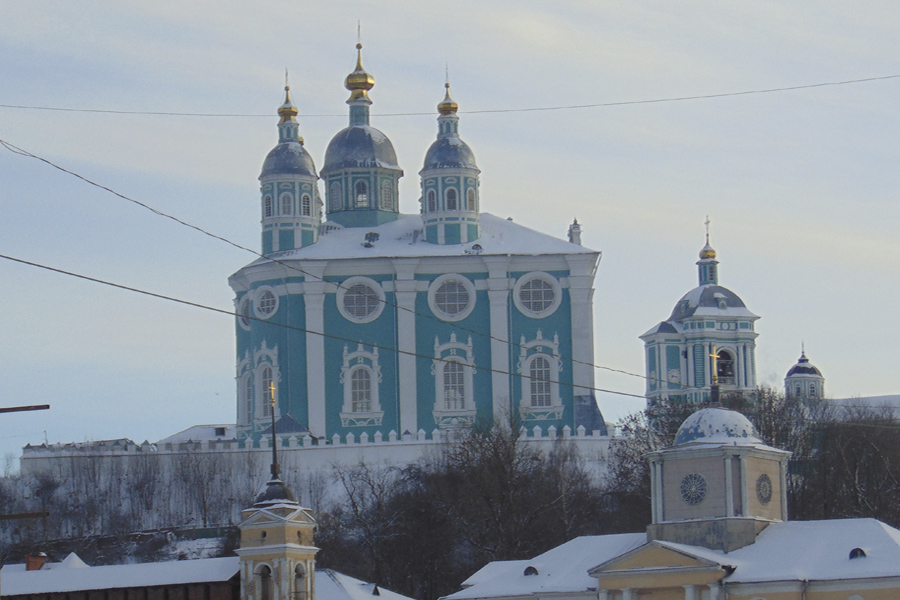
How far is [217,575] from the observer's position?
51.5m

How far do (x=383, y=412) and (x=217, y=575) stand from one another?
31934 millimetres

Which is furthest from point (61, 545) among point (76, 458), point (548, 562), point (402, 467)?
point (548, 562)

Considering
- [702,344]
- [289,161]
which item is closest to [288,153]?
[289,161]

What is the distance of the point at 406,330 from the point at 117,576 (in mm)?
32700

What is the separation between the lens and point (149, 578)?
172 feet

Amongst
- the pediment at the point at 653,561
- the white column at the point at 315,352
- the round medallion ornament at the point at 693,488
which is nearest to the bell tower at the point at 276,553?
the pediment at the point at 653,561

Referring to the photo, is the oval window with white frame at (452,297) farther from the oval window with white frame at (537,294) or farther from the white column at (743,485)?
the white column at (743,485)

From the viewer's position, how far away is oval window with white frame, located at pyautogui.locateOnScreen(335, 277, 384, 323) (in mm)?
84125

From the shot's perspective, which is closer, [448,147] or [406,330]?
[406,330]

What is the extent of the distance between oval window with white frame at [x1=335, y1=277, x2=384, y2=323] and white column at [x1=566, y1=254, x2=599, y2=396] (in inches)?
293

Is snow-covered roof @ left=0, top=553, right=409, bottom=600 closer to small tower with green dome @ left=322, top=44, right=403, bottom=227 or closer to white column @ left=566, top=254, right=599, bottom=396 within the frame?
white column @ left=566, top=254, right=599, bottom=396

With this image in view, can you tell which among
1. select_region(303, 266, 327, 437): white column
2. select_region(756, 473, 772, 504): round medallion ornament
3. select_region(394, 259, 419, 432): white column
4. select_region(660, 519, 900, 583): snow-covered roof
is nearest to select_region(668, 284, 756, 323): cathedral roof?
Answer: select_region(394, 259, 419, 432): white column

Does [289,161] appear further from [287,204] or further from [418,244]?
[418,244]

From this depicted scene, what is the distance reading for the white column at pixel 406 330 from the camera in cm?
8338
